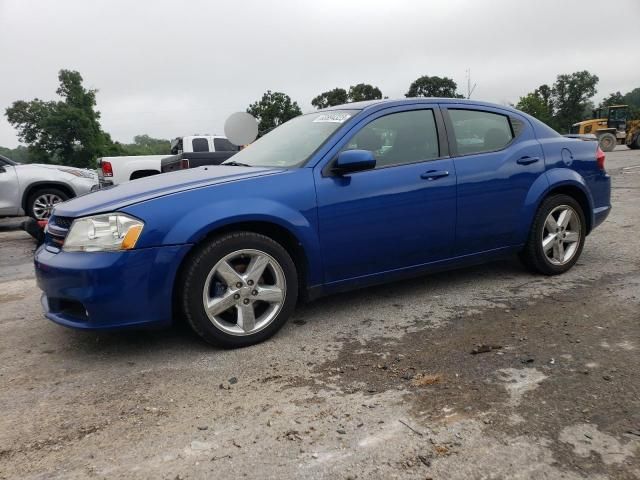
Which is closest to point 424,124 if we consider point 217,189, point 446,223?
point 446,223

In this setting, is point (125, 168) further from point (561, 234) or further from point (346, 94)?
point (346, 94)

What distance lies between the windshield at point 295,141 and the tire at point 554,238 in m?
1.90

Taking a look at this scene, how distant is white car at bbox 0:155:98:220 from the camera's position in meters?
8.96

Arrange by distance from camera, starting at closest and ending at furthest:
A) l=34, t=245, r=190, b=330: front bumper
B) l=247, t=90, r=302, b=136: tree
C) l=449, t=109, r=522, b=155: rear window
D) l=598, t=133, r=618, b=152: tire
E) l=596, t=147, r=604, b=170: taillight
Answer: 1. l=34, t=245, r=190, b=330: front bumper
2. l=449, t=109, r=522, b=155: rear window
3. l=596, t=147, r=604, b=170: taillight
4. l=598, t=133, r=618, b=152: tire
5. l=247, t=90, r=302, b=136: tree

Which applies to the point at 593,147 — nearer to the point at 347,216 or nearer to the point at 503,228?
the point at 503,228

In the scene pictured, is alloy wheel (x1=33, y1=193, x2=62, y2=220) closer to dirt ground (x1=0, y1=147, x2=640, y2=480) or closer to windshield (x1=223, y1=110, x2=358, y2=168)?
dirt ground (x1=0, y1=147, x2=640, y2=480)

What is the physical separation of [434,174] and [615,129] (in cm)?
3099

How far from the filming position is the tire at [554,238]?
4418 millimetres

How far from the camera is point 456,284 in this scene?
4.46 m

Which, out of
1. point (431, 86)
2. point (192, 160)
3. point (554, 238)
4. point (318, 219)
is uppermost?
point (431, 86)

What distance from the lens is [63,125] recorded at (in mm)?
50375

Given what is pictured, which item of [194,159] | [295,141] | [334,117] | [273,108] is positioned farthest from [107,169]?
[273,108]

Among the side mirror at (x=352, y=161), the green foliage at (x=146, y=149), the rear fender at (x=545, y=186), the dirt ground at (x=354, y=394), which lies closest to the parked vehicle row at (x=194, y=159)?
the dirt ground at (x=354, y=394)

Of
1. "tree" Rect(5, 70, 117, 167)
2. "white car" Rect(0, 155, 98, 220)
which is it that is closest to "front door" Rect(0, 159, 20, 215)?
"white car" Rect(0, 155, 98, 220)
